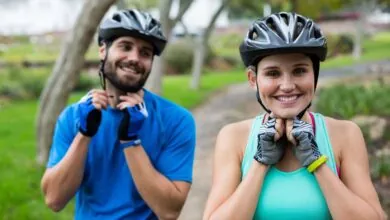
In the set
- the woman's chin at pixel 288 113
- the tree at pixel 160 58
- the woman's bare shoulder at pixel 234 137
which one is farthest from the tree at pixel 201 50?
the woman's chin at pixel 288 113

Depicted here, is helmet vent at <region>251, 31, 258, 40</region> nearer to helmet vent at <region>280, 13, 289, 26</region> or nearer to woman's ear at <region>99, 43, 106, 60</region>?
helmet vent at <region>280, 13, 289, 26</region>

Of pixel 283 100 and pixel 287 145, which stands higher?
pixel 283 100

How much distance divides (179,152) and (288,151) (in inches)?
Answer: 32.2

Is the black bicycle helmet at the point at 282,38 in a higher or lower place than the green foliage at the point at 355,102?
higher

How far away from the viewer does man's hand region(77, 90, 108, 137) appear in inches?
130

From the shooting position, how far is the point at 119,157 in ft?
11.2

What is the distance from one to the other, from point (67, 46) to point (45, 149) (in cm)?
134

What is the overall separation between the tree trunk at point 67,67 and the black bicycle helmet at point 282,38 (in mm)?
5467

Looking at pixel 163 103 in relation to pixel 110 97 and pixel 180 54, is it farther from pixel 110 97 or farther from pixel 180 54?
pixel 180 54

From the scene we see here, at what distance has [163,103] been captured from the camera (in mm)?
3574

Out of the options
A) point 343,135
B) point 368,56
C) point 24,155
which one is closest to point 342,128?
point 343,135

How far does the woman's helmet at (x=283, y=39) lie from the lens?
2.79 metres

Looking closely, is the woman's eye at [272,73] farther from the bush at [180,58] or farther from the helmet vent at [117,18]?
the bush at [180,58]

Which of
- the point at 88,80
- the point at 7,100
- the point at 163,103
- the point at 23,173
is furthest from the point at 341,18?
the point at 163,103
